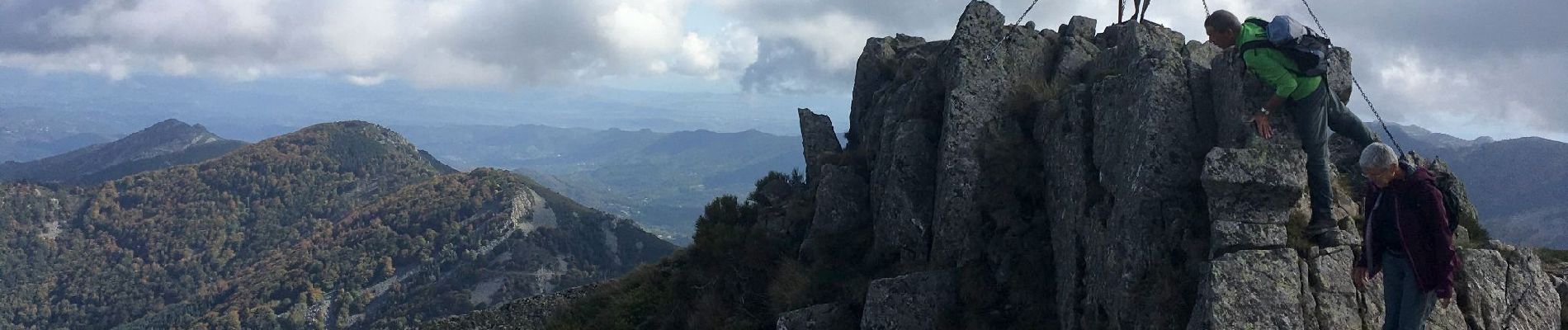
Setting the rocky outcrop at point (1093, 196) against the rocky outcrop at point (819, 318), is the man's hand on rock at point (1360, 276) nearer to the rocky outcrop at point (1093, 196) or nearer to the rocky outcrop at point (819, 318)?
the rocky outcrop at point (1093, 196)

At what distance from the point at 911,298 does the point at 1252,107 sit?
6634mm

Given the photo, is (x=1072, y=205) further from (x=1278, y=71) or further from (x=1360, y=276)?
(x=1360, y=276)

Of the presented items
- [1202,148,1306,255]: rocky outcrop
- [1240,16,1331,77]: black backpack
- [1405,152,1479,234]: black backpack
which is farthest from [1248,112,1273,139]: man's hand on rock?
[1405,152,1479,234]: black backpack

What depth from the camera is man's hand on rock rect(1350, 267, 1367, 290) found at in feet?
30.7

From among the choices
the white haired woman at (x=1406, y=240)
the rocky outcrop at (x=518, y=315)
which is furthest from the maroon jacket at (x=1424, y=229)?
the rocky outcrop at (x=518, y=315)

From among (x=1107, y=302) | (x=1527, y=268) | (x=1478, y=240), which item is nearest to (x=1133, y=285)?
(x=1107, y=302)

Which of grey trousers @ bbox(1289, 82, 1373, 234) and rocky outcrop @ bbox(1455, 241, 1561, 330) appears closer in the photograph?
rocky outcrop @ bbox(1455, 241, 1561, 330)

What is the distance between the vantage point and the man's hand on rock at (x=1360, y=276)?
936 centimetres

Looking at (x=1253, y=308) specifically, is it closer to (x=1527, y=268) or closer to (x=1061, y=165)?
(x=1527, y=268)

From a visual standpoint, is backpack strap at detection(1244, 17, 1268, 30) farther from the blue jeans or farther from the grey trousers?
the blue jeans

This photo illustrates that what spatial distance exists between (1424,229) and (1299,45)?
2956 millimetres

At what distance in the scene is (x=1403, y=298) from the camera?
8.69 meters

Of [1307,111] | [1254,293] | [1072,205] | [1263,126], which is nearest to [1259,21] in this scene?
[1307,111]

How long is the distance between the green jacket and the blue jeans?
2455mm
